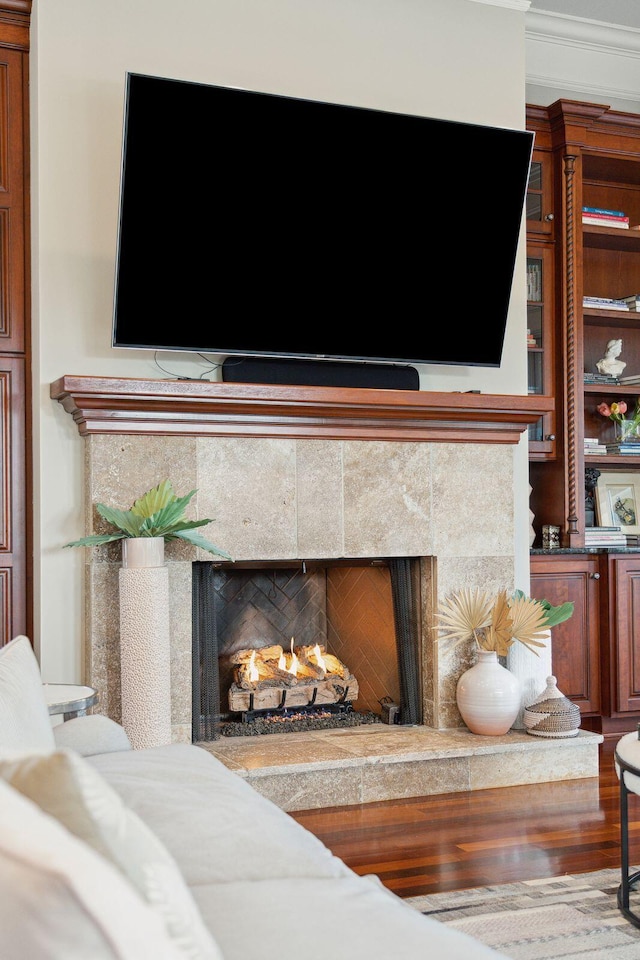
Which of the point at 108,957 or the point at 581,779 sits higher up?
the point at 108,957

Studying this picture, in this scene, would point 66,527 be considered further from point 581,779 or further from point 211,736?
point 581,779

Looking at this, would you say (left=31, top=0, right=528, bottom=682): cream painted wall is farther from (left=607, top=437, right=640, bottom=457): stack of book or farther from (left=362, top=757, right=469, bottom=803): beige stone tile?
(left=607, top=437, right=640, bottom=457): stack of book

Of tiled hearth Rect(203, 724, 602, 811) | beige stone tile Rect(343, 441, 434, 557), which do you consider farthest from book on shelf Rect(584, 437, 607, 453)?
tiled hearth Rect(203, 724, 602, 811)

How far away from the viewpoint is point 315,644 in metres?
4.25

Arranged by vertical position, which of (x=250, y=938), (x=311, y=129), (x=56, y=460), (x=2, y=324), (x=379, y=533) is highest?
(x=311, y=129)

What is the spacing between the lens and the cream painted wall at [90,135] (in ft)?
11.5

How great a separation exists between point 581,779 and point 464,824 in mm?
803

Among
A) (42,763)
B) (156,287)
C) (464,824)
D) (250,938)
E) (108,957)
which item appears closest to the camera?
(108,957)

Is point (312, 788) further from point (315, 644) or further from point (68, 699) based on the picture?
point (68, 699)

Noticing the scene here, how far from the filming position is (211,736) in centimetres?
371

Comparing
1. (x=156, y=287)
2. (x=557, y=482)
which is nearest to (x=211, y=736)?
(x=156, y=287)

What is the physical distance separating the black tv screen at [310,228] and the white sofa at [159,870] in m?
1.82

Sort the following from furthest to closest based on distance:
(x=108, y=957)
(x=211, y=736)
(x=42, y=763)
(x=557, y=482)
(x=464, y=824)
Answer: (x=557, y=482), (x=211, y=736), (x=464, y=824), (x=42, y=763), (x=108, y=957)

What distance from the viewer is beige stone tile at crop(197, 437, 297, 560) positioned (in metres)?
3.61
